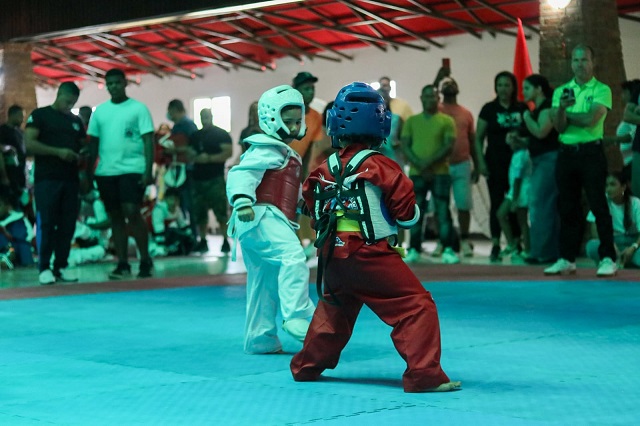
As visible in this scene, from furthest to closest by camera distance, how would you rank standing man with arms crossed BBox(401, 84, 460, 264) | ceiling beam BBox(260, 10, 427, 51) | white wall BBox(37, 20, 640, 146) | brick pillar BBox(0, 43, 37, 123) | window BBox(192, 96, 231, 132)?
window BBox(192, 96, 231, 132) < ceiling beam BBox(260, 10, 427, 51) < white wall BBox(37, 20, 640, 146) < brick pillar BBox(0, 43, 37, 123) < standing man with arms crossed BBox(401, 84, 460, 264)

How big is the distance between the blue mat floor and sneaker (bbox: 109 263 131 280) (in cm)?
236

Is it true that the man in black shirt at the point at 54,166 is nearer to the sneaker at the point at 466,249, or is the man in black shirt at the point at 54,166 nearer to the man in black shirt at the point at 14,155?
the man in black shirt at the point at 14,155

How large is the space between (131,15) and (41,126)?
25.7ft

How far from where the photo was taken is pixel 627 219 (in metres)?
10.6

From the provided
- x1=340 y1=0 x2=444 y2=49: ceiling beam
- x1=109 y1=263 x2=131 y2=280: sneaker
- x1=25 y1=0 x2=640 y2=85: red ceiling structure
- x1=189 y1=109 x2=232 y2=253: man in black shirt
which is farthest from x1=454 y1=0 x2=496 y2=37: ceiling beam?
x1=109 y1=263 x2=131 y2=280: sneaker

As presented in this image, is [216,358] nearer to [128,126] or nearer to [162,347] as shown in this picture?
[162,347]

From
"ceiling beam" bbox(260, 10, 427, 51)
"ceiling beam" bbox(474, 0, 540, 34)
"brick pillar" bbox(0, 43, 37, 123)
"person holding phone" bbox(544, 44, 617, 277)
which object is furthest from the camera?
"ceiling beam" bbox(260, 10, 427, 51)

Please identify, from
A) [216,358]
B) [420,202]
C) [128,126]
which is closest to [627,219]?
[420,202]

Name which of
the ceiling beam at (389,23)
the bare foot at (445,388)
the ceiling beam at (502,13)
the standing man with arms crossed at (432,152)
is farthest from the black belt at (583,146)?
the ceiling beam at (389,23)

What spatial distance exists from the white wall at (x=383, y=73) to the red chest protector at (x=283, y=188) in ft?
49.4

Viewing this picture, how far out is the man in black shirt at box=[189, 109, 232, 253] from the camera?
13.8m

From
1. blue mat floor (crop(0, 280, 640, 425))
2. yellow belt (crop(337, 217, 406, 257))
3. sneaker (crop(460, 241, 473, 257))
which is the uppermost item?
yellow belt (crop(337, 217, 406, 257))

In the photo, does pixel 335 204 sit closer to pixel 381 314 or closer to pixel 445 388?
pixel 381 314

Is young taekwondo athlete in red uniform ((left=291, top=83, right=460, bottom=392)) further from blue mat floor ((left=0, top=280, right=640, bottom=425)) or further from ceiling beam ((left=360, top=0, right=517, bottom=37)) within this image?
ceiling beam ((left=360, top=0, right=517, bottom=37))
